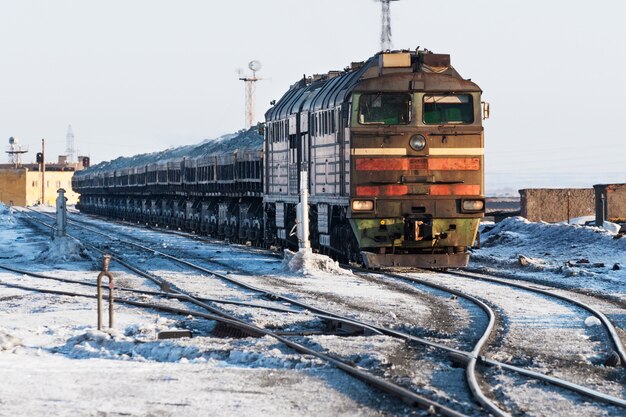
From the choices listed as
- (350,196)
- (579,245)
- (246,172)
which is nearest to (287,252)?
(350,196)

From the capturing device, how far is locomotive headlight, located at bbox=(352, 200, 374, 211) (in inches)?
806

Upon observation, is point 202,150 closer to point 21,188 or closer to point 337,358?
point 337,358

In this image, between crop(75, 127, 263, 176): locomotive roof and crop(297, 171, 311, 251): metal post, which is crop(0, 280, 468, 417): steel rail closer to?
crop(297, 171, 311, 251): metal post

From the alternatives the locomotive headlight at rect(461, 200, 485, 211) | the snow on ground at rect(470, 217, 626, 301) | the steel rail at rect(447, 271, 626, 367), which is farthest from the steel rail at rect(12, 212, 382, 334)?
the snow on ground at rect(470, 217, 626, 301)

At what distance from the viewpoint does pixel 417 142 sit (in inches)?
812

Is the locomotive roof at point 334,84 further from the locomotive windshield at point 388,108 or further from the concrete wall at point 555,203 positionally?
the concrete wall at point 555,203

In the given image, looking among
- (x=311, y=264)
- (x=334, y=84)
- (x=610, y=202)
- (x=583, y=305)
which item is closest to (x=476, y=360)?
(x=583, y=305)

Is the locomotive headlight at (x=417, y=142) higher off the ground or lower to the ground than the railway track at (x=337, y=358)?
higher

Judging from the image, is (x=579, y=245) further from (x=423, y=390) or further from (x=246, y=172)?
(x=423, y=390)

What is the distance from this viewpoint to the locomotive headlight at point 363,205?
20469 millimetres

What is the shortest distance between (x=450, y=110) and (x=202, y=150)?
3065 centimetres

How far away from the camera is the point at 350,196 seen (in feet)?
67.5

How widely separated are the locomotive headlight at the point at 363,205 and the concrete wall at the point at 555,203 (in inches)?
734

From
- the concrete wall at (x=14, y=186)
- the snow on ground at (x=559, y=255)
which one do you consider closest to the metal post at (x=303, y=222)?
the snow on ground at (x=559, y=255)
